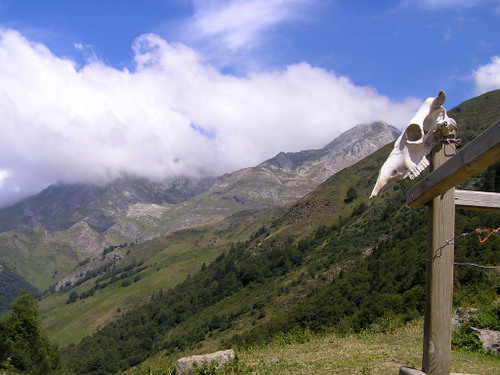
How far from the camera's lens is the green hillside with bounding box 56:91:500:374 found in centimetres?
4174

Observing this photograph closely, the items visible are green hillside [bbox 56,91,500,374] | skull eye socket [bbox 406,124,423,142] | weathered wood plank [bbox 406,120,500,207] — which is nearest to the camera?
weathered wood plank [bbox 406,120,500,207]

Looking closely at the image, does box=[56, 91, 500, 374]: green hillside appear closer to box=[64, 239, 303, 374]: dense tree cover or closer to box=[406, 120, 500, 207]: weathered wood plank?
box=[64, 239, 303, 374]: dense tree cover

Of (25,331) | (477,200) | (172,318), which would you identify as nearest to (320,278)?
(25,331)

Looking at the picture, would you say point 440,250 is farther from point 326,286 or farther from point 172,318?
point 172,318

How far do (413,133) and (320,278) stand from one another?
86.4m

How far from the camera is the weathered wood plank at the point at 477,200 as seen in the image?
558 cm

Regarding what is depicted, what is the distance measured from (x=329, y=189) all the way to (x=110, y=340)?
10279 cm

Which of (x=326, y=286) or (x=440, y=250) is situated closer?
(x=440, y=250)

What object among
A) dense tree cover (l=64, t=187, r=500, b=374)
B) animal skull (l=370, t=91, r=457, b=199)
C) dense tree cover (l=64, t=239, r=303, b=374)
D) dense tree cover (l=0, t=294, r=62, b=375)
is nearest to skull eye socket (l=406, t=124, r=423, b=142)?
animal skull (l=370, t=91, r=457, b=199)

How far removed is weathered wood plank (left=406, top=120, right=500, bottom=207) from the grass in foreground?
16.8ft

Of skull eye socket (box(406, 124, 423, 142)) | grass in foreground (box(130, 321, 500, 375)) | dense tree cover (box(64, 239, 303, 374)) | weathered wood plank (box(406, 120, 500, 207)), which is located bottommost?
dense tree cover (box(64, 239, 303, 374))

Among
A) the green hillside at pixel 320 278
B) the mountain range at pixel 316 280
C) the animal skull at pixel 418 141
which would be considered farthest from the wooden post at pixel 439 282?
the green hillside at pixel 320 278

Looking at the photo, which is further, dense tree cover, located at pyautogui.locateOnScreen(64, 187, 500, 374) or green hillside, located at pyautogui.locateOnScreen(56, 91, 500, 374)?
green hillside, located at pyautogui.locateOnScreen(56, 91, 500, 374)

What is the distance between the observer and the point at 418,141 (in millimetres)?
5410
